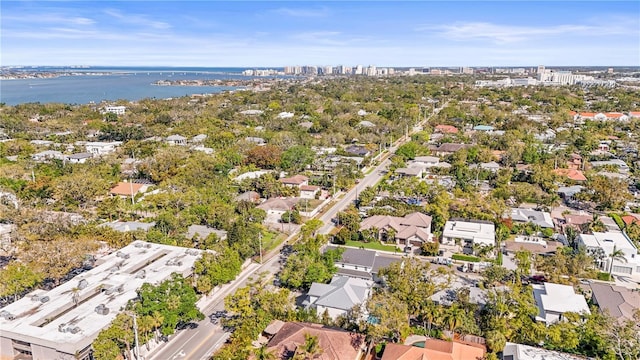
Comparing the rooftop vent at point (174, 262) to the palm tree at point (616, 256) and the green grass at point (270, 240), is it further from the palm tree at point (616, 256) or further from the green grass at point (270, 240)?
the palm tree at point (616, 256)

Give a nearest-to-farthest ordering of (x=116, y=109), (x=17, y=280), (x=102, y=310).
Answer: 1. (x=102, y=310)
2. (x=17, y=280)
3. (x=116, y=109)

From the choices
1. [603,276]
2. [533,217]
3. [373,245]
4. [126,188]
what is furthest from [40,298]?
[533,217]

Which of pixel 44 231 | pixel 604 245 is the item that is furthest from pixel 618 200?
pixel 44 231

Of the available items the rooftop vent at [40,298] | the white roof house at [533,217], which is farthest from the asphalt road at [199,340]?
the white roof house at [533,217]

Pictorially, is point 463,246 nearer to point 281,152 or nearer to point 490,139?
point 281,152

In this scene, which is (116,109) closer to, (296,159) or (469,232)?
(296,159)

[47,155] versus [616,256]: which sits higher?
[47,155]

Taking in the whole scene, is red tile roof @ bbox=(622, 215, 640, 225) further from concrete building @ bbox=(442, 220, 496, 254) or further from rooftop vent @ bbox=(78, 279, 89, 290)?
rooftop vent @ bbox=(78, 279, 89, 290)
